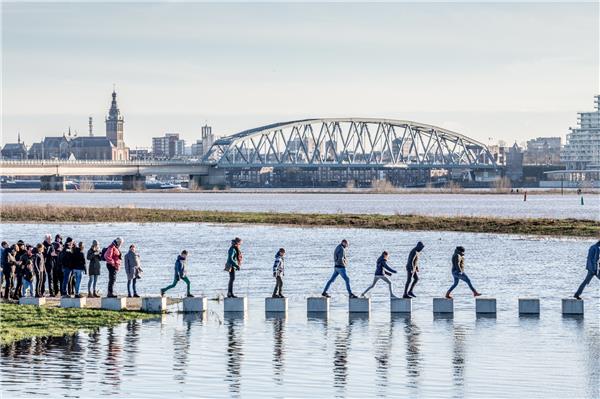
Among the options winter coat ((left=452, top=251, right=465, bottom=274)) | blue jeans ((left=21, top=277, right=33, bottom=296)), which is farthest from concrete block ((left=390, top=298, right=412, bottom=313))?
blue jeans ((left=21, top=277, right=33, bottom=296))

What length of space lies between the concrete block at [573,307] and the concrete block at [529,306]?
776 mm

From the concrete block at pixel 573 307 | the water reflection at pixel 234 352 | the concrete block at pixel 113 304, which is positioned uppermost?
the concrete block at pixel 113 304

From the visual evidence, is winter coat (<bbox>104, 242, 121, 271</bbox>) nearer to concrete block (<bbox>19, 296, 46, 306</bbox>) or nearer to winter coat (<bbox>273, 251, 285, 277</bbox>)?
concrete block (<bbox>19, 296, 46, 306</bbox>)

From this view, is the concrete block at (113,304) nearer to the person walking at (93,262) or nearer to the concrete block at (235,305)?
the person walking at (93,262)

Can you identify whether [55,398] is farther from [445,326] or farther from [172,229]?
[172,229]

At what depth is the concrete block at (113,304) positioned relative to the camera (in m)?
38.1

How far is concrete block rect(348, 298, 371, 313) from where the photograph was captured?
39031 mm

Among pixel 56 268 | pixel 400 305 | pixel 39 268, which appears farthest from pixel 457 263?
pixel 39 268

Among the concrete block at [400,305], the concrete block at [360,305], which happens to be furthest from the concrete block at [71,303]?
the concrete block at [400,305]

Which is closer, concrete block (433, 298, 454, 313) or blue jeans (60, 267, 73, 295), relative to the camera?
concrete block (433, 298, 454, 313)

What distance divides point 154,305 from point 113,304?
1195 mm

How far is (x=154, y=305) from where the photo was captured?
38.6 metres

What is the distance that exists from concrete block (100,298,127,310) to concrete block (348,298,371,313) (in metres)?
6.61

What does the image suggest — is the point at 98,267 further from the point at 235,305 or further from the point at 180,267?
the point at 235,305
